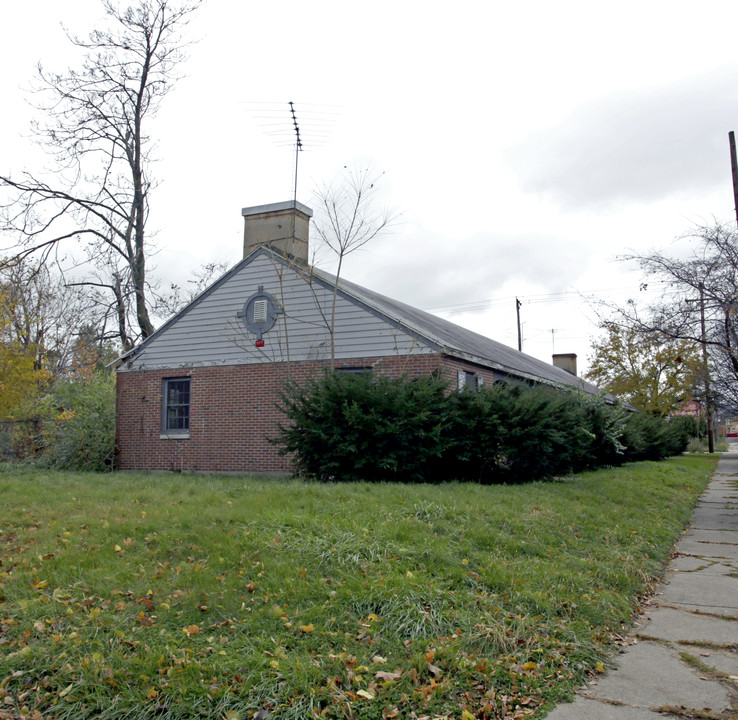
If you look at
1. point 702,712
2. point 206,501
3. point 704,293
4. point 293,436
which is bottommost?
point 702,712

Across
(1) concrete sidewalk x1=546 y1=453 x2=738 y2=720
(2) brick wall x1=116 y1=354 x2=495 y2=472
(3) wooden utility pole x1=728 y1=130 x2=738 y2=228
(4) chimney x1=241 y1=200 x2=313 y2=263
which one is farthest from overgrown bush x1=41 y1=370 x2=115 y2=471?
(3) wooden utility pole x1=728 y1=130 x2=738 y2=228

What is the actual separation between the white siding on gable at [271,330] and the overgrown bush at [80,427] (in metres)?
1.23

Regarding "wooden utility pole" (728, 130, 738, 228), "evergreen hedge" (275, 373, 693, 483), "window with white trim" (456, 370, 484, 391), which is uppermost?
"wooden utility pole" (728, 130, 738, 228)

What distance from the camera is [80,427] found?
17.6 metres

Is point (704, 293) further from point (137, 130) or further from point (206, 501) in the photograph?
point (137, 130)

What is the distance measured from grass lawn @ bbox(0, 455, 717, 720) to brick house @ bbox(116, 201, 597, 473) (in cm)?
696

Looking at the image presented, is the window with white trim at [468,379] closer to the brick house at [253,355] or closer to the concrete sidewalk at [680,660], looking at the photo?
the brick house at [253,355]

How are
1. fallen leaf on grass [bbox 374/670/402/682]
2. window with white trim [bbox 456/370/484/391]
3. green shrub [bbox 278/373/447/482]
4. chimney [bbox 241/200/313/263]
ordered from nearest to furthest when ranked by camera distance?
fallen leaf on grass [bbox 374/670/402/682] → green shrub [bbox 278/373/447/482] → window with white trim [bbox 456/370/484/391] → chimney [bbox 241/200/313/263]

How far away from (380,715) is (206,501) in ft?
17.0

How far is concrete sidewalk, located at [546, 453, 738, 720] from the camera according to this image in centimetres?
395

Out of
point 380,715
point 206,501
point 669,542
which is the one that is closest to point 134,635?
point 380,715

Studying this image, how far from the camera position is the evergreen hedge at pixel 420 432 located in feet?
38.4

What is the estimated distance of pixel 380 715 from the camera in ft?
12.5

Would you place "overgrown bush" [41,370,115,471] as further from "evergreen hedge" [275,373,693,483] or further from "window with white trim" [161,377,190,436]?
"evergreen hedge" [275,373,693,483]
